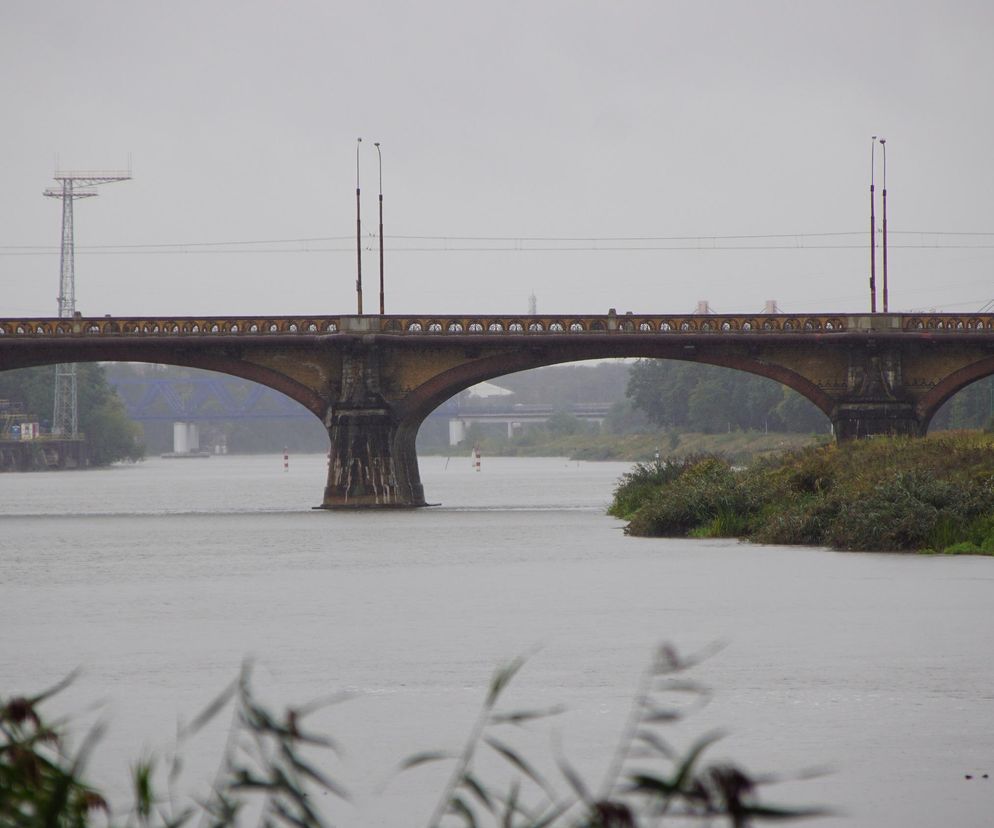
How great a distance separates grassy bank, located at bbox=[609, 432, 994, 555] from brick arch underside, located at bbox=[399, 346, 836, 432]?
1656cm

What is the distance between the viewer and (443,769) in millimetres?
11648

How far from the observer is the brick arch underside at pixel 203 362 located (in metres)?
59.9

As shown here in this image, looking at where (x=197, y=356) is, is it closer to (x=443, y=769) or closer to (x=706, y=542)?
(x=706, y=542)

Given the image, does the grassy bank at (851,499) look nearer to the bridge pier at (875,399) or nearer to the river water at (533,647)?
the river water at (533,647)

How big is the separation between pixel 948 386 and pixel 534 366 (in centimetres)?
1451

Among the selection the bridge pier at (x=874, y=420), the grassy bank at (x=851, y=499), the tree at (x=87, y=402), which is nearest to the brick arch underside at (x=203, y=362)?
the bridge pier at (x=874, y=420)

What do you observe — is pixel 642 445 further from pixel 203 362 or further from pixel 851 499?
pixel 851 499

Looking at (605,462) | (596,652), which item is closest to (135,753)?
(596,652)

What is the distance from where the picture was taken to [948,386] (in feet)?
200

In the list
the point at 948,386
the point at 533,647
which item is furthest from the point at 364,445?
the point at 533,647

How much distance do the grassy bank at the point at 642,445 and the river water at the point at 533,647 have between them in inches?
2050

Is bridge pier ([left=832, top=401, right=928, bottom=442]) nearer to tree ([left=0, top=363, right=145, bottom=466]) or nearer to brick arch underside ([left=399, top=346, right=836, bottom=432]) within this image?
brick arch underside ([left=399, top=346, right=836, bottom=432])

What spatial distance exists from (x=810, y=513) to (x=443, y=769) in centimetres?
2220

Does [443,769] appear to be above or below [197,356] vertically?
below
